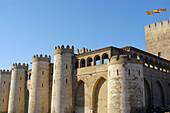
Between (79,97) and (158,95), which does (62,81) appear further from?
(158,95)

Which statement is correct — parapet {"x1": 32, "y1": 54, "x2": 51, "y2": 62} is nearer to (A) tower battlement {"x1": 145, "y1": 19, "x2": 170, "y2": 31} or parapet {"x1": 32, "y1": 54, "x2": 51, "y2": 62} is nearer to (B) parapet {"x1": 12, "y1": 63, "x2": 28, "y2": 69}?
(B) parapet {"x1": 12, "y1": 63, "x2": 28, "y2": 69}

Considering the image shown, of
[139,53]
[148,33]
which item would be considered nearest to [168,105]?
[139,53]

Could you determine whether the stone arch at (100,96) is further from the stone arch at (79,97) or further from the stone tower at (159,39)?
the stone tower at (159,39)

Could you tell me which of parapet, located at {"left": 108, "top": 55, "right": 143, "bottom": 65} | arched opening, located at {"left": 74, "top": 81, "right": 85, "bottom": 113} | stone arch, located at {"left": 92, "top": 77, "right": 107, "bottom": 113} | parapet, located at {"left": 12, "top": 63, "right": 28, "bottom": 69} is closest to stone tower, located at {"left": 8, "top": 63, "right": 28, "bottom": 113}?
parapet, located at {"left": 12, "top": 63, "right": 28, "bottom": 69}

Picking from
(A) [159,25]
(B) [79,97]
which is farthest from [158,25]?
(B) [79,97]

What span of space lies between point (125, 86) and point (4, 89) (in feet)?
127

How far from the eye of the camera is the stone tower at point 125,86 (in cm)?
2814

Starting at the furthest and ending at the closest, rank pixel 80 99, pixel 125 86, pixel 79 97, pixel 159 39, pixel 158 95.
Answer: pixel 159 39
pixel 158 95
pixel 79 97
pixel 80 99
pixel 125 86

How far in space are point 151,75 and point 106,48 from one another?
8.72 metres

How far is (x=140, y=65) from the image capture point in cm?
3016

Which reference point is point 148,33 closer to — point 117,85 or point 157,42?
point 157,42

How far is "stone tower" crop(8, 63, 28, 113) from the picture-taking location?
50000mm

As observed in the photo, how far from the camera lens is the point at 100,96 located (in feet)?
113

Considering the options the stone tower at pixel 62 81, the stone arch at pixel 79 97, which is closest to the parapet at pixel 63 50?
the stone tower at pixel 62 81
